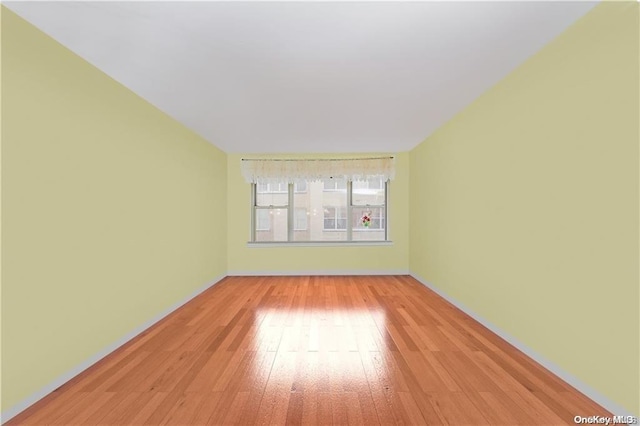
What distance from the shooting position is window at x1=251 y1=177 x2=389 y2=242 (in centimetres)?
528

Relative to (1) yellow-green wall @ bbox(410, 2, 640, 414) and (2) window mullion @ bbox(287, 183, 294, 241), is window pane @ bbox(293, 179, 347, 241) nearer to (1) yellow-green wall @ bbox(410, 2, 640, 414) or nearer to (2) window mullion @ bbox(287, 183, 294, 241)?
(2) window mullion @ bbox(287, 183, 294, 241)

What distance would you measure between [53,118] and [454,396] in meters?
3.23

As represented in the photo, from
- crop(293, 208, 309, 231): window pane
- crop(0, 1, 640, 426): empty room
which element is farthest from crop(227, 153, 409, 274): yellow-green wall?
crop(0, 1, 640, 426): empty room

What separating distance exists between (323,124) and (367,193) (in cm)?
226

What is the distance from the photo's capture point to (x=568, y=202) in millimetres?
1793

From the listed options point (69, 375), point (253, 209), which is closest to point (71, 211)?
point (69, 375)

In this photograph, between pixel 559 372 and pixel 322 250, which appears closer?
pixel 559 372

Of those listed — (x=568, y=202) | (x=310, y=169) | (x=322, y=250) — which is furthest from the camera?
(x=322, y=250)

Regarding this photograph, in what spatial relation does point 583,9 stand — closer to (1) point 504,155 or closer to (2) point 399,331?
(1) point 504,155

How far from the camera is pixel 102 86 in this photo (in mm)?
2172

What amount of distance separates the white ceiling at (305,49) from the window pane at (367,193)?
2307 millimetres

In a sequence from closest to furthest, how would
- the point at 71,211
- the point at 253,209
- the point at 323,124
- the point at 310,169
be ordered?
the point at 71,211
the point at 323,124
the point at 310,169
the point at 253,209

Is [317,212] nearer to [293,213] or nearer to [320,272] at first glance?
[293,213]

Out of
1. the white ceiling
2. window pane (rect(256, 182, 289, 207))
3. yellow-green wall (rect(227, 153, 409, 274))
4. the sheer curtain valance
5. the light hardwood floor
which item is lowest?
the light hardwood floor
